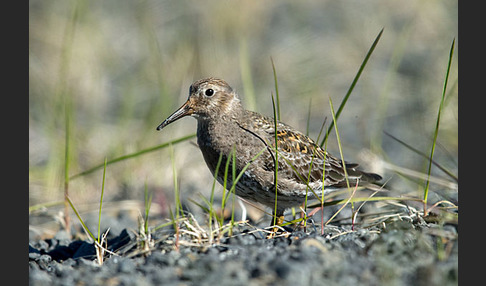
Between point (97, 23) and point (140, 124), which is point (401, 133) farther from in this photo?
point (97, 23)

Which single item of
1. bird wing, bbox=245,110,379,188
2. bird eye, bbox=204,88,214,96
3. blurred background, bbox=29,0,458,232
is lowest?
bird wing, bbox=245,110,379,188

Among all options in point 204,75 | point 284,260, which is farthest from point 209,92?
point 204,75

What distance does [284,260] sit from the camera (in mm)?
3979

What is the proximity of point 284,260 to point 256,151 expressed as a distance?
1.99 metres

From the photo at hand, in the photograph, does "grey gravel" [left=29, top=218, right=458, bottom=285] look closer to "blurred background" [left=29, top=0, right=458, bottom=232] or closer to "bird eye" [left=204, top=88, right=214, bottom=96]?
"bird eye" [left=204, top=88, right=214, bottom=96]

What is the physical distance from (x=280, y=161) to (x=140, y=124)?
12.9ft

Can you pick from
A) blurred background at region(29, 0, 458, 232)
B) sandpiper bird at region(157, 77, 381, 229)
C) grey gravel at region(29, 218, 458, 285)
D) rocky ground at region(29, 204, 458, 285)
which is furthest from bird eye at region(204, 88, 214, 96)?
grey gravel at region(29, 218, 458, 285)

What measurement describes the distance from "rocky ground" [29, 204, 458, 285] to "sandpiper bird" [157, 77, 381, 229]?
2.31ft

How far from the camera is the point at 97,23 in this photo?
11805mm

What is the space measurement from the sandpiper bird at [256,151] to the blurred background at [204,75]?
3.43 ft

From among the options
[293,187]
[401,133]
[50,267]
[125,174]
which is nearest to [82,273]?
[50,267]

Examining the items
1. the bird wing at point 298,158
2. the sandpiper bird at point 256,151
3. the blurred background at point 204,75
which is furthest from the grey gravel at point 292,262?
the blurred background at point 204,75

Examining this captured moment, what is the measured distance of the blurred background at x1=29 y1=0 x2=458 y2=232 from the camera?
8164mm

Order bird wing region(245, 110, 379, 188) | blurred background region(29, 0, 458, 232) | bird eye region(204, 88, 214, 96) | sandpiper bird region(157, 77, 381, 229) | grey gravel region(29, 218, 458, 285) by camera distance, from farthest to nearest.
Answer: blurred background region(29, 0, 458, 232)
bird eye region(204, 88, 214, 96)
bird wing region(245, 110, 379, 188)
sandpiper bird region(157, 77, 381, 229)
grey gravel region(29, 218, 458, 285)
